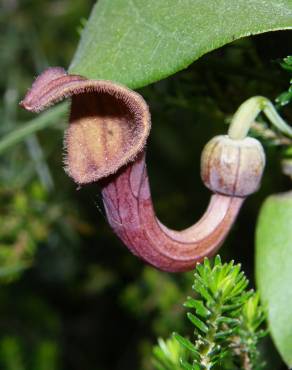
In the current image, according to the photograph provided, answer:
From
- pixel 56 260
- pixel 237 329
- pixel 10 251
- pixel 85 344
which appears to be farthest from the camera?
pixel 85 344

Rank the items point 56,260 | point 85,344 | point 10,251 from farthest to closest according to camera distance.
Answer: point 85,344, point 56,260, point 10,251

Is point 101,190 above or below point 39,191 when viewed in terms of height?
above

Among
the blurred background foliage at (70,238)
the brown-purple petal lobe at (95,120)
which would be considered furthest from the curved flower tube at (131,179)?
the blurred background foliage at (70,238)

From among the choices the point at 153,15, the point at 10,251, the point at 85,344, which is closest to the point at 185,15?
the point at 153,15

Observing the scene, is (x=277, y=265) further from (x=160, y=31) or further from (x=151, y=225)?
(x=160, y=31)

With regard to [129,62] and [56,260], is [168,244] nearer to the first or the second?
[129,62]

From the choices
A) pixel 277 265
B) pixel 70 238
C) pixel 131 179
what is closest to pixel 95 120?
pixel 131 179

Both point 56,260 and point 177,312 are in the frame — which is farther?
point 56,260

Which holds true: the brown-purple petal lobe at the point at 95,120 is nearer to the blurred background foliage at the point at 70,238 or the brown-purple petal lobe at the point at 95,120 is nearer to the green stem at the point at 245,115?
the green stem at the point at 245,115
